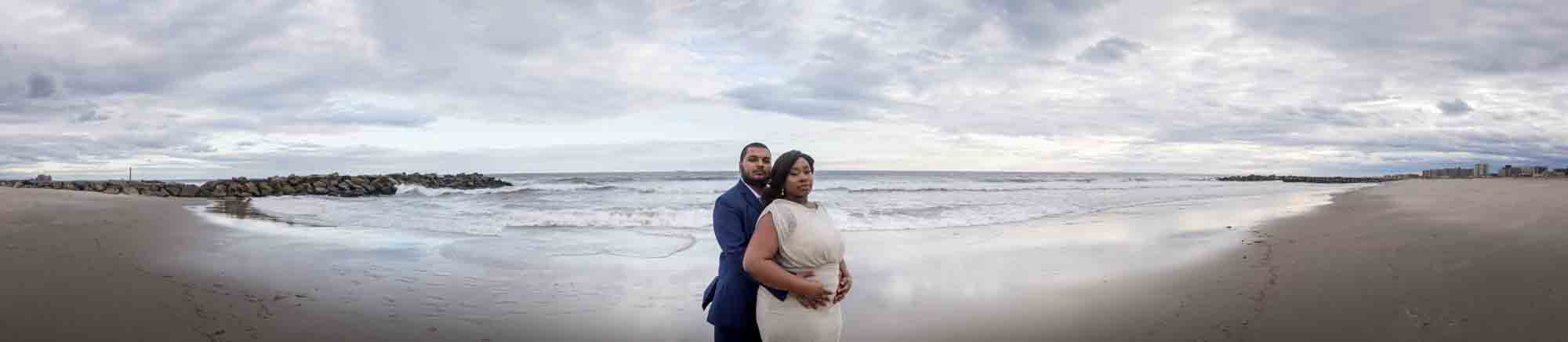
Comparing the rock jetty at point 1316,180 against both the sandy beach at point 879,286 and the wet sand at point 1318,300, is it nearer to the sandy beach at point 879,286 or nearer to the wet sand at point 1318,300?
the sandy beach at point 879,286

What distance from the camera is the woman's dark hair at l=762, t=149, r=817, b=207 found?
8.53 feet

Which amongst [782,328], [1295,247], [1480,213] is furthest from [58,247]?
[1480,213]

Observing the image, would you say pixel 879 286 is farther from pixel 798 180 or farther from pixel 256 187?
pixel 256 187

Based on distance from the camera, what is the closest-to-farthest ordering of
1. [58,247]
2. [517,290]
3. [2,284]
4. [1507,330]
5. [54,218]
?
[1507,330] → [2,284] → [517,290] → [58,247] → [54,218]

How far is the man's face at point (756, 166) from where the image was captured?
278 cm

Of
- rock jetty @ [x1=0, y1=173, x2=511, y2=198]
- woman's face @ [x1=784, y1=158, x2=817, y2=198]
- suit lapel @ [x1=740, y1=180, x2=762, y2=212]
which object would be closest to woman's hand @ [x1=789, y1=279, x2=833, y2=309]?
woman's face @ [x1=784, y1=158, x2=817, y2=198]

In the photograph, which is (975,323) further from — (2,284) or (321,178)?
(321,178)

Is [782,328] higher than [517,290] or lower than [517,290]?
higher

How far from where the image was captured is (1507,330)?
4.37 m

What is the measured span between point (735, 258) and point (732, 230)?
0.35 ft

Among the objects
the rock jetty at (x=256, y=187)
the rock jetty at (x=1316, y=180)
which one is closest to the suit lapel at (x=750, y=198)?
the rock jetty at (x=256, y=187)

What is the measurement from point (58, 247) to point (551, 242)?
5.18 m

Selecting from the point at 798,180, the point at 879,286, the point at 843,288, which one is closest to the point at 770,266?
the point at 798,180

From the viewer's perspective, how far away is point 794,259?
2500 mm
